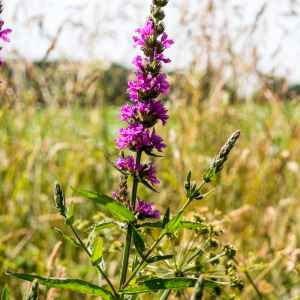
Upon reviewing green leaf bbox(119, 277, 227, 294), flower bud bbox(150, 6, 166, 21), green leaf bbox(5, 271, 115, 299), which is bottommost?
green leaf bbox(5, 271, 115, 299)

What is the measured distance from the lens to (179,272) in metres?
0.85

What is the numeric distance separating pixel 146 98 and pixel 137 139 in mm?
102

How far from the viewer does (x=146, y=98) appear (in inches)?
28.7

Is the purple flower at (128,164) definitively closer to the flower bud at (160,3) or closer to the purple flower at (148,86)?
the purple flower at (148,86)

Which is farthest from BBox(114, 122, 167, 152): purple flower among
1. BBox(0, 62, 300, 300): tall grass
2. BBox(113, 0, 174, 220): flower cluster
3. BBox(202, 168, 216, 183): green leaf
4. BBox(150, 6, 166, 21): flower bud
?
BBox(0, 62, 300, 300): tall grass

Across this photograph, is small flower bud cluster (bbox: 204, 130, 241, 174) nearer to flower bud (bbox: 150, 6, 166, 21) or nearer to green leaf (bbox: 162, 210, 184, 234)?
green leaf (bbox: 162, 210, 184, 234)

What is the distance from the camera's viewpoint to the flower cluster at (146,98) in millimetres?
711

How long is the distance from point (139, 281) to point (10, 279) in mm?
1406

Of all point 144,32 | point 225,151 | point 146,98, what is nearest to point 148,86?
point 146,98

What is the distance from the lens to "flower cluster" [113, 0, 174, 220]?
0.71 meters

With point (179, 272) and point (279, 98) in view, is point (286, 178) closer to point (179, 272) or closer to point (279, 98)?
point (279, 98)

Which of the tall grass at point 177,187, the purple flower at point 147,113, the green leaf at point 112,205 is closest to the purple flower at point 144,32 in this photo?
the purple flower at point 147,113

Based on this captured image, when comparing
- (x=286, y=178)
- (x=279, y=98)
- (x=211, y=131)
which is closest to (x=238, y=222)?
(x=286, y=178)

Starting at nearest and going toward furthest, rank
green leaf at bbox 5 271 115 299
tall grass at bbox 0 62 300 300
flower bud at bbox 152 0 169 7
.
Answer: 1. green leaf at bbox 5 271 115 299
2. flower bud at bbox 152 0 169 7
3. tall grass at bbox 0 62 300 300
